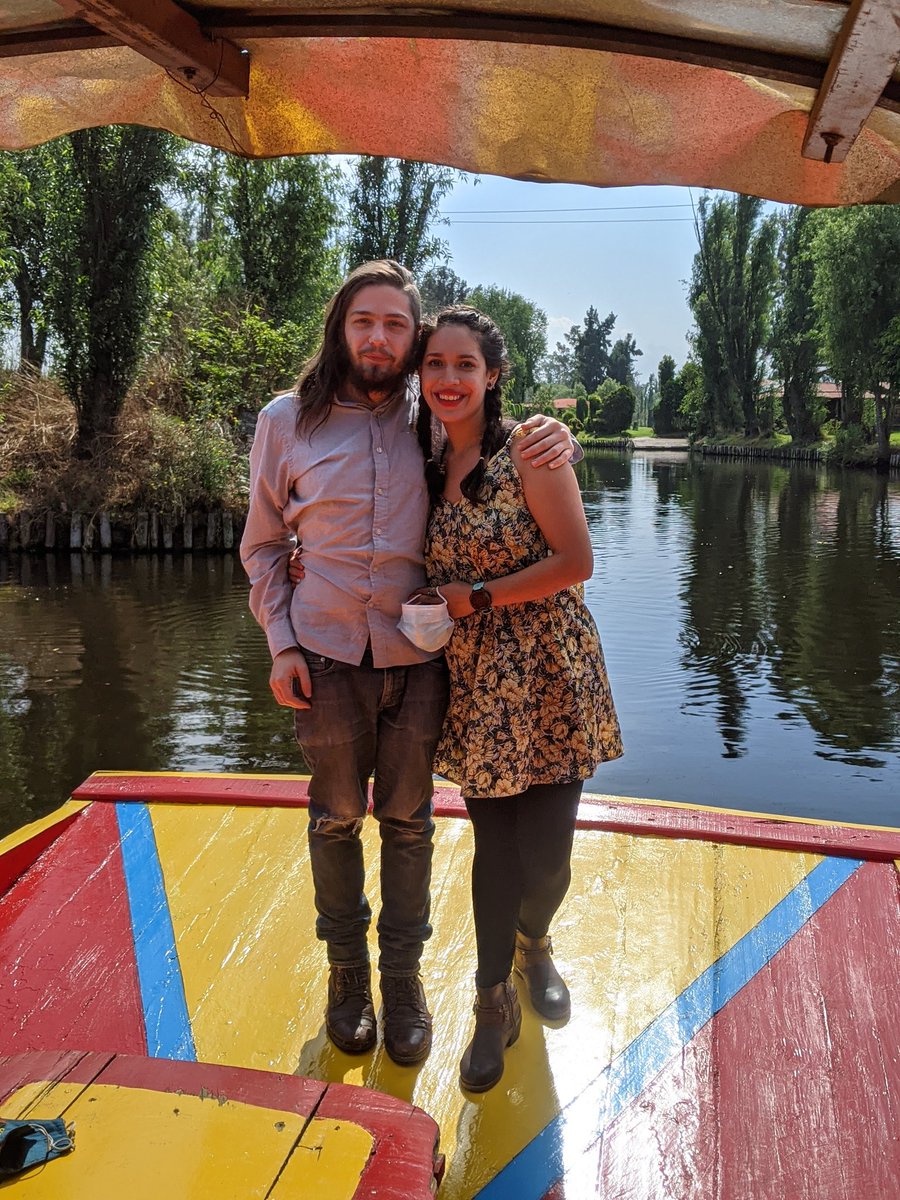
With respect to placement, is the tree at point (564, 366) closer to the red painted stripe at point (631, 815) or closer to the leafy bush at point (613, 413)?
the leafy bush at point (613, 413)

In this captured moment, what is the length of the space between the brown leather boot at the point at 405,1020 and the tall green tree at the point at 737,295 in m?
54.7

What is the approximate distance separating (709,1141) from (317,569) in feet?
4.75

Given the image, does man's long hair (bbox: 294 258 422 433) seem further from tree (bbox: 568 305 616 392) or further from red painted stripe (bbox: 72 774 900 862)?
tree (bbox: 568 305 616 392)

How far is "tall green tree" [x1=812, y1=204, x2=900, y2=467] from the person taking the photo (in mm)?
31766

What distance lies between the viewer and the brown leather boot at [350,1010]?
7.79ft

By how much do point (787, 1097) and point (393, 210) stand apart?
1207 inches

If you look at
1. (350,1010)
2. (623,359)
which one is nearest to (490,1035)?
(350,1010)

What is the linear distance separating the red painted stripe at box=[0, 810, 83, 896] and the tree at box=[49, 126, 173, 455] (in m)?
15.8

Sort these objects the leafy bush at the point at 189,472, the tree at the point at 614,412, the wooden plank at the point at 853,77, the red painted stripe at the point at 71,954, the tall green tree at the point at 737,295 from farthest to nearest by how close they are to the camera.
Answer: the tree at the point at 614,412 < the tall green tree at the point at 737,295 < the leafy bush at the point at 189,472 < the red painted stripe at the point at 71,954 < the wooden plank at the point at 853,77

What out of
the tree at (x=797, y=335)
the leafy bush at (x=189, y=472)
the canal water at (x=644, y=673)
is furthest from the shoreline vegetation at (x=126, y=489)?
the tree at (x=797, y=335)

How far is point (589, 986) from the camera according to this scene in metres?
2.60

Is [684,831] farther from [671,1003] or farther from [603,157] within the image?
[603,157]

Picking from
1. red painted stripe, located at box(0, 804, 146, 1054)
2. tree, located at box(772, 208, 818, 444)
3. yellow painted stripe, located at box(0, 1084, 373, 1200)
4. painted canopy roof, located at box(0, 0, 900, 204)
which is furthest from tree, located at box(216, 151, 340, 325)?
tree, located at box(772, 208, 818, 444)

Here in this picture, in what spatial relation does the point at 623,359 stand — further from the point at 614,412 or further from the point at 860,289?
the point at 860,289
